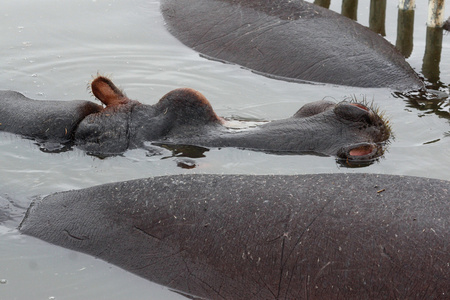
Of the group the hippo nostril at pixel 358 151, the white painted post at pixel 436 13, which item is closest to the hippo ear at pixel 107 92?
the hippo nostril at pixel 358 151

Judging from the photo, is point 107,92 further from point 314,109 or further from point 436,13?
point 436,13

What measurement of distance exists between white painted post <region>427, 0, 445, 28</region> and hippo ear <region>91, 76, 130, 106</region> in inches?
172

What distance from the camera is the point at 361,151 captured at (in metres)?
5.20

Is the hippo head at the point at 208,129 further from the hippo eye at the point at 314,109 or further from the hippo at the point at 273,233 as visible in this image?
the hippo at the point at 273,233

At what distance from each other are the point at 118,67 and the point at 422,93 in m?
2.91

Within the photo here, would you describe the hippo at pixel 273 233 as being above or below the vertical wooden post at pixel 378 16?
below

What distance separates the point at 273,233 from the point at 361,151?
68.3 inches

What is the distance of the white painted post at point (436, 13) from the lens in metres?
8.38

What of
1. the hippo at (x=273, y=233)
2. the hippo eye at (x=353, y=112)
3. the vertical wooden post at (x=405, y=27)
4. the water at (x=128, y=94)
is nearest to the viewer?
the hippo at (x=273, y=233)

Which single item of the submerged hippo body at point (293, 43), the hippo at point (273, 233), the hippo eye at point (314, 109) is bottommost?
the hippo at point (273, 233)

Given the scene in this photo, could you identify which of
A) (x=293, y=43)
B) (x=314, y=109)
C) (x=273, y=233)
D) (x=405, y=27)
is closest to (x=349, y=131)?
(x=314, y=109)

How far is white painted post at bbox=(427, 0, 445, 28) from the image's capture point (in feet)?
27.5

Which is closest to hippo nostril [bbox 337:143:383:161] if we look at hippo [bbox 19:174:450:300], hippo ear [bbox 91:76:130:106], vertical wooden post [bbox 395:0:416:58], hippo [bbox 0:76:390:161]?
hippo [bbox 0:76:390:161]

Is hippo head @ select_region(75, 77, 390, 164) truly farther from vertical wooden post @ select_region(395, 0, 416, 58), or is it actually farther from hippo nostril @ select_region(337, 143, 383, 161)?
vertical wooden post @ select_region(395, 0, 416, 58)
